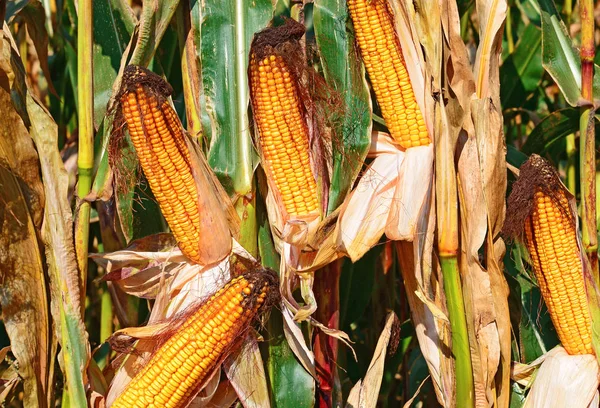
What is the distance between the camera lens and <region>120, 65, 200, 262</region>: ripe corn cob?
2.05 metres

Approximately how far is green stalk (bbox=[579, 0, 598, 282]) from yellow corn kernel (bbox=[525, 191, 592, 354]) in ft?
0.58

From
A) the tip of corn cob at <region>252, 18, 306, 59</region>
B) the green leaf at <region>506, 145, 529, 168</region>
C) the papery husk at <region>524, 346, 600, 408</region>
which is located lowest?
the papery husk at <region>524, 346, 600, 408</region>

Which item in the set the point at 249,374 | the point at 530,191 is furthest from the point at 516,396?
the point at 249,374

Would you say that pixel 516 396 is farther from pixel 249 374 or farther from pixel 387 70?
pixel 387 70

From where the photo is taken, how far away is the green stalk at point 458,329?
224 cm

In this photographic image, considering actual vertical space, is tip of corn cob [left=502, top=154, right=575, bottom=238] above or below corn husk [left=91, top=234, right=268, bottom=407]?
above

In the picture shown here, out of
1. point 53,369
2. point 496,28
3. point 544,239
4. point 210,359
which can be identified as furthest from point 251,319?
point 496,28

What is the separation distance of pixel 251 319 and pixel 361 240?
371mm

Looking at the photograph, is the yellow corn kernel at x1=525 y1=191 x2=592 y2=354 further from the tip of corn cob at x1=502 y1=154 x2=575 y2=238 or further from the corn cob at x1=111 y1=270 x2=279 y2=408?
the corn cob at x1=111 y1=270 x2=279 y2=408

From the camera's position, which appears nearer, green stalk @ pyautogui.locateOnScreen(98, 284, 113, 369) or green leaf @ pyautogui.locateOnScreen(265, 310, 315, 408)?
green leaf @ pyautogui.locateOnScreen(265, 310, 315, 408)

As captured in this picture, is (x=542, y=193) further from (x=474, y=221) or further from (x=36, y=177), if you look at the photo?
(x=36, y=177)

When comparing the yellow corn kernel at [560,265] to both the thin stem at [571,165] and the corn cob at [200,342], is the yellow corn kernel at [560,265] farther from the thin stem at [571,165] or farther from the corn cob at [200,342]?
the thin stem at [571,165]

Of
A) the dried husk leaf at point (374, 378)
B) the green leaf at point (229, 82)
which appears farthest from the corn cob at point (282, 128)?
the dried husk leaf at point (374, 378)

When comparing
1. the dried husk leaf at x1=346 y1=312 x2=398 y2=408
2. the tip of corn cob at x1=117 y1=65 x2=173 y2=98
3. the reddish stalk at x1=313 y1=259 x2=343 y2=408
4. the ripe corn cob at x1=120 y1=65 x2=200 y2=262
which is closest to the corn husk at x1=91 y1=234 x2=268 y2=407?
the ripe corn cob at x1=120 y1=65 x2=200 y2=262
